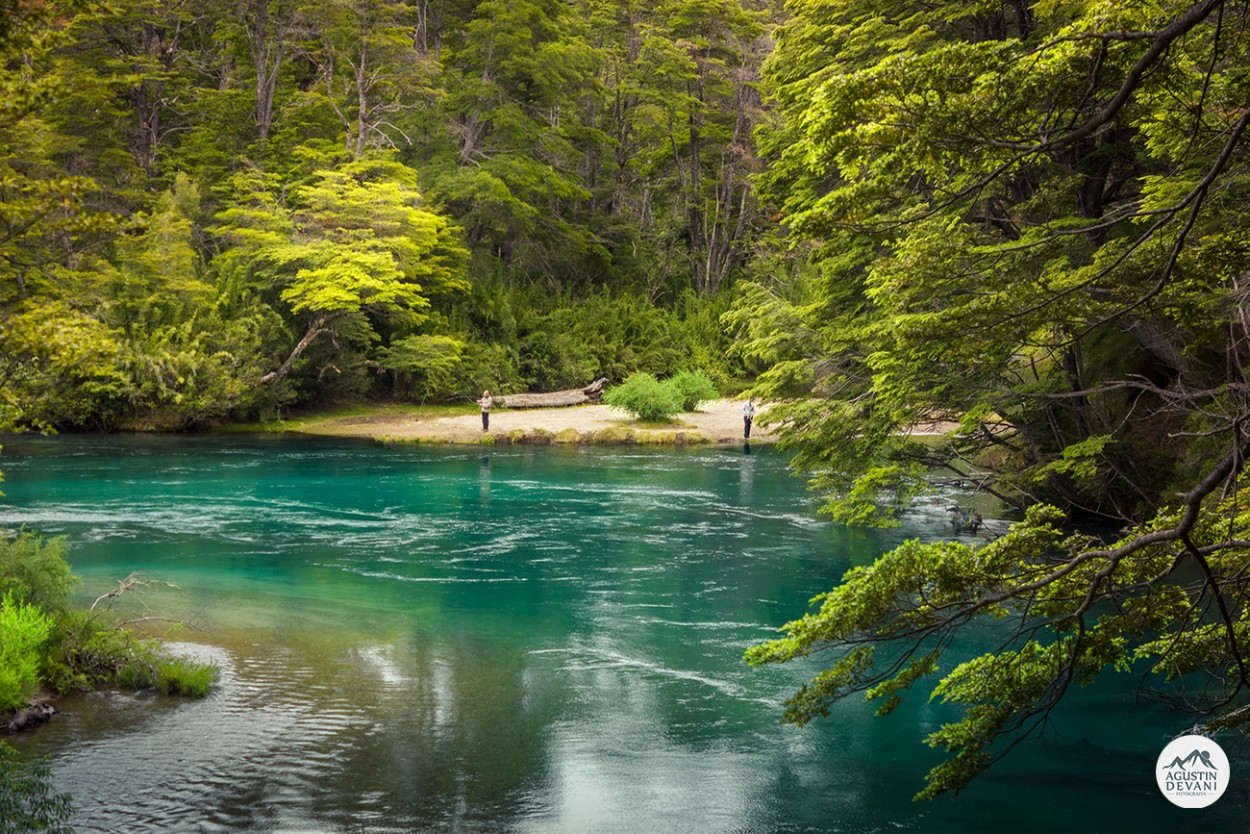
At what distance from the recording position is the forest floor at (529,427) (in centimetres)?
2895

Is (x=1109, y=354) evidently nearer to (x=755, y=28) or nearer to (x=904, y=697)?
(x=904, y=697)

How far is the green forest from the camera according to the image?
17.3 feet

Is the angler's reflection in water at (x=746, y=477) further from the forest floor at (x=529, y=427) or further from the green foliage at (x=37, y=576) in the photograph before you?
the green foliage at (x=37, y=576)

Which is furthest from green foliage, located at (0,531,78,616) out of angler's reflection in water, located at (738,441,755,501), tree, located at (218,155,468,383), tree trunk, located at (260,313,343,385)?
tree trunk, located at (260,313,343,385)

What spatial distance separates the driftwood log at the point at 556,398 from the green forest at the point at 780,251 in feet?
3.04

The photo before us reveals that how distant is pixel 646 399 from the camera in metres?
30.8

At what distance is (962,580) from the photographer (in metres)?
5.33

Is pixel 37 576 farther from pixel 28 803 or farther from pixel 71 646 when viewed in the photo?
pixel 28 803

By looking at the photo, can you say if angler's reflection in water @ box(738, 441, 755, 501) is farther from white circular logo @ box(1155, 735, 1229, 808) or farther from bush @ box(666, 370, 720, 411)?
white circular logo @ box(1155, 735, 1229, 808)

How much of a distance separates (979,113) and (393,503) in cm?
1648

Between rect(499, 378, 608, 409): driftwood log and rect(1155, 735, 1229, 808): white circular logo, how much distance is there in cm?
2626

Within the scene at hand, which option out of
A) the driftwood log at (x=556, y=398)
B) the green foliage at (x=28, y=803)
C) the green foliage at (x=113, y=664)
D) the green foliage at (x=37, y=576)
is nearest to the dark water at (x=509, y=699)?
the green foliage at (x=113, y=664)

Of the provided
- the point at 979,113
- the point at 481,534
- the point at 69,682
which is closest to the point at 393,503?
the point at 481,534

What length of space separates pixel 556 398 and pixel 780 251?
568 inches
